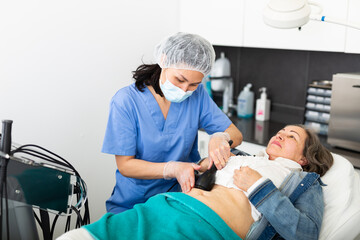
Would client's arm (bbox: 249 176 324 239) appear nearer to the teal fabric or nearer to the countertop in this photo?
the teal fabric

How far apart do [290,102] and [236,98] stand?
43 cm

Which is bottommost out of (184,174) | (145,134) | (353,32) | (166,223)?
(166,223)

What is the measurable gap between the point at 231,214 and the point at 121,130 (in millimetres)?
536

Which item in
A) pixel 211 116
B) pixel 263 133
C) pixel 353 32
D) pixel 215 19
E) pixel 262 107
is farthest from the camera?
pixel 262 107

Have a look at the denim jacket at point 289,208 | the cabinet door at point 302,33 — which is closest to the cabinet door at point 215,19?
the cabinet door at point 302,33

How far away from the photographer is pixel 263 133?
2410 millimetres

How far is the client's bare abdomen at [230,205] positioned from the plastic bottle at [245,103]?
1307 millimetres

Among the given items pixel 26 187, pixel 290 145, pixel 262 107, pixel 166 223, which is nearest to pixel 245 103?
pixel 262 107

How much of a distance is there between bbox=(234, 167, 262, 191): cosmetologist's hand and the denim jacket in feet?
0.19

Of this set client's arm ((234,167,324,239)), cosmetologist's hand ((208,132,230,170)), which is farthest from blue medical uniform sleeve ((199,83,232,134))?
client's arm ((234,167,324,239))

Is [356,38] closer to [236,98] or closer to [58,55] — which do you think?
[236,98]

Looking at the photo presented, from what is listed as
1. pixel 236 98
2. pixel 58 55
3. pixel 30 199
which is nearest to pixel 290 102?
pixel 236 98

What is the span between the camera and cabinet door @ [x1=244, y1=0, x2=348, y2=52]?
1.98m

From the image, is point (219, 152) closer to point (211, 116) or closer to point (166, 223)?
point (211, 116)
